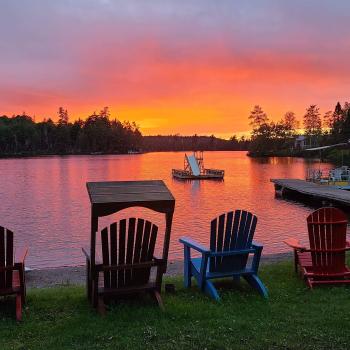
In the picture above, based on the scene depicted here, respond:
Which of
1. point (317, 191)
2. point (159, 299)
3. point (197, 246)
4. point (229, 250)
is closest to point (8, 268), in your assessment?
point (159, 299)

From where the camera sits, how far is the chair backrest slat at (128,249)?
4.78 meters

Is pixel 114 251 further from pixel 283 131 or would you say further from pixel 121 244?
pixel 283 131

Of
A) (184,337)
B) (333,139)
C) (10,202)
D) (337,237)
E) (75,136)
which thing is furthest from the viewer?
(75,136)

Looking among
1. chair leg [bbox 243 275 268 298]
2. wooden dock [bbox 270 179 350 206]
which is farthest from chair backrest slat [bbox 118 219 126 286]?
wooden dock [bbox 270 179 350 206]

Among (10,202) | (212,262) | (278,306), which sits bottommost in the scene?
(10,202)

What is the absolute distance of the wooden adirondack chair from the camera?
4.77m

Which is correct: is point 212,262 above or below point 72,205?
above

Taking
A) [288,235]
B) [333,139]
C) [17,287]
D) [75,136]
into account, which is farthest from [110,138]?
[17,287]

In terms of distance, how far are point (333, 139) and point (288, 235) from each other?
7882cm

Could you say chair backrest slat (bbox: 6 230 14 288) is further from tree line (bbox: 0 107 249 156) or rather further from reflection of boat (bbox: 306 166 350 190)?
tree line (bbox: 0 107 249 156)

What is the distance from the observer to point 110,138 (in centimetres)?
17200

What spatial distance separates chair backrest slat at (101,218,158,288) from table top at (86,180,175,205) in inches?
10.1

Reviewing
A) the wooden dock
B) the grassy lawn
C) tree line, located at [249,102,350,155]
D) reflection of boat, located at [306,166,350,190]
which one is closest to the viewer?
the grassy lawn

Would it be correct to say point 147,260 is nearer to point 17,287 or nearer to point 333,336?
point 17,287
